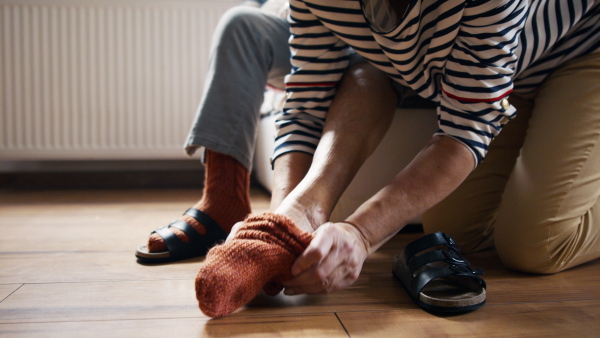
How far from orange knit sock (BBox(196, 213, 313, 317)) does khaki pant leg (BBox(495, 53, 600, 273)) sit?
398 millimetres

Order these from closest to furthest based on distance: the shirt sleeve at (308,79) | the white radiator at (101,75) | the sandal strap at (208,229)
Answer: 1. the shirt sleeve at (308,79)
2. the sandal strap at (208,229)
3. the white radiator at (101,75)

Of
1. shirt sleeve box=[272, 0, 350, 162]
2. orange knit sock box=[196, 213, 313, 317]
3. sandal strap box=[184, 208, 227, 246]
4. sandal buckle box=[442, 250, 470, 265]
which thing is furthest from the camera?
sandal strap box=[184, 208, 227, 246]

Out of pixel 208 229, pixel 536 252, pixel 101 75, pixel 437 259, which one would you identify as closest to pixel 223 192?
pixel 208 229

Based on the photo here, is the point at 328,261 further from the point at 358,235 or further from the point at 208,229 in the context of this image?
the point at 208,229

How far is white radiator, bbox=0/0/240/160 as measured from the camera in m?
1.87

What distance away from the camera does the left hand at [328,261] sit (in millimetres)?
588

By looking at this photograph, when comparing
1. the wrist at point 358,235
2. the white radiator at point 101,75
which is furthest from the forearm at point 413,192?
the white radiator at point 101,75

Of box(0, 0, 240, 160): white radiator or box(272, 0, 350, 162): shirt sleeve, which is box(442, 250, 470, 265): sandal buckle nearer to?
box(272, 0, 350, 162): shirt sleeve

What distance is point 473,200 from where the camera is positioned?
0.97 meters

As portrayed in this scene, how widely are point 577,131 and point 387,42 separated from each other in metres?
0.34

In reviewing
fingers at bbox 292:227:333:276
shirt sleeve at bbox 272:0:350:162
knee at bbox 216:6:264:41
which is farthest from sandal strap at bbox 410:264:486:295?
knee at bbox 216:6:264:41

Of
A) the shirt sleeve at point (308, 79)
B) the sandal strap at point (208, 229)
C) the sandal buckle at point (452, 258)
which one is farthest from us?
the sandal strap at point (208, 229)

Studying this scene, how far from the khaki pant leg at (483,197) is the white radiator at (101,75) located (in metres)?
1.23

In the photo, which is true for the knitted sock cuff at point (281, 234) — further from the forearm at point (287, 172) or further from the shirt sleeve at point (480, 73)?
the shirt sleeve at point (480, 73)
